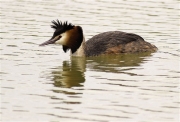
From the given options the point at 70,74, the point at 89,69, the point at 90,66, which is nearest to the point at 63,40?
the point at 90,66

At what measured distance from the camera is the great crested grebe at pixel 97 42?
19594 mm

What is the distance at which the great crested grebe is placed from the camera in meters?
19.6

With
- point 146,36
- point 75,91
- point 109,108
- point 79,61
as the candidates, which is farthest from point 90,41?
point 109,108

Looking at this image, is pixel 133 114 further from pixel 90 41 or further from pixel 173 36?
pixel 173 36

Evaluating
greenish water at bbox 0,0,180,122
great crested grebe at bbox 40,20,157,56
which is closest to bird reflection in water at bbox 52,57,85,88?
greenish water at bbox 0,0,180,122

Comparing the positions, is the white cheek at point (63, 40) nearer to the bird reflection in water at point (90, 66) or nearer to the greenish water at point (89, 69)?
the greenish water at point (89, 69)

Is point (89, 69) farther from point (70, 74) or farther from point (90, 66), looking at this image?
point (70, 74)

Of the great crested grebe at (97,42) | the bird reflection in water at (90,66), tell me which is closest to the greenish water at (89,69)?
the bird reflection in water at (90,66)

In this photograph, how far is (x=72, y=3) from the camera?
1108 inches

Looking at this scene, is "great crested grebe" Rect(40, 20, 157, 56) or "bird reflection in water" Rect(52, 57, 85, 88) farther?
"great crested grebe" Rect(40, 20, 157, 56)

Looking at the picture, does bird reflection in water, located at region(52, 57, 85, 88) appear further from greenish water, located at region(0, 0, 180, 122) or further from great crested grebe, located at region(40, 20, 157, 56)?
great crested grebe, located at region(40, 20, 157, 56)

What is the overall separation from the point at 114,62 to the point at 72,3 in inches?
377

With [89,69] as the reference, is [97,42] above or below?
above

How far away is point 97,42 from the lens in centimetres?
2023
